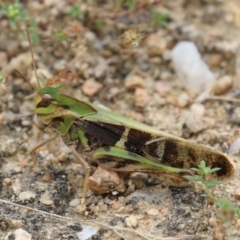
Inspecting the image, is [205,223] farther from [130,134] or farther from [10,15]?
[10,15]

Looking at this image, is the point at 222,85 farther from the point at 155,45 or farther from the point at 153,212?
the point at 153,212

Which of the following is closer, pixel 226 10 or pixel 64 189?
pixel 64 189

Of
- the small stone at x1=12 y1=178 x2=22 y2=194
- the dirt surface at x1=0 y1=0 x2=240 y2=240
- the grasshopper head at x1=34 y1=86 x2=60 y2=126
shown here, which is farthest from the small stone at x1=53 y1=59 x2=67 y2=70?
the small stone at x1=12 y1=178 x2=22 y2=194

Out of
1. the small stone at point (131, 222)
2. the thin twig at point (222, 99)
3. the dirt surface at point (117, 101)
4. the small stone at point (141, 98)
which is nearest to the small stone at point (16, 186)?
the dirt surface at point (117, 101)

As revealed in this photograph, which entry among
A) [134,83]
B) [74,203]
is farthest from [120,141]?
[134,83]

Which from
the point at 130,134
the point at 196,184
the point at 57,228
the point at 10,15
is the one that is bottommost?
the point at 57,228

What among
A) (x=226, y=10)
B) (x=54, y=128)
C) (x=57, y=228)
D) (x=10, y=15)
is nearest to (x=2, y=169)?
(x=54, y=128)

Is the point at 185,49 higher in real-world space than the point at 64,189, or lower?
higher
